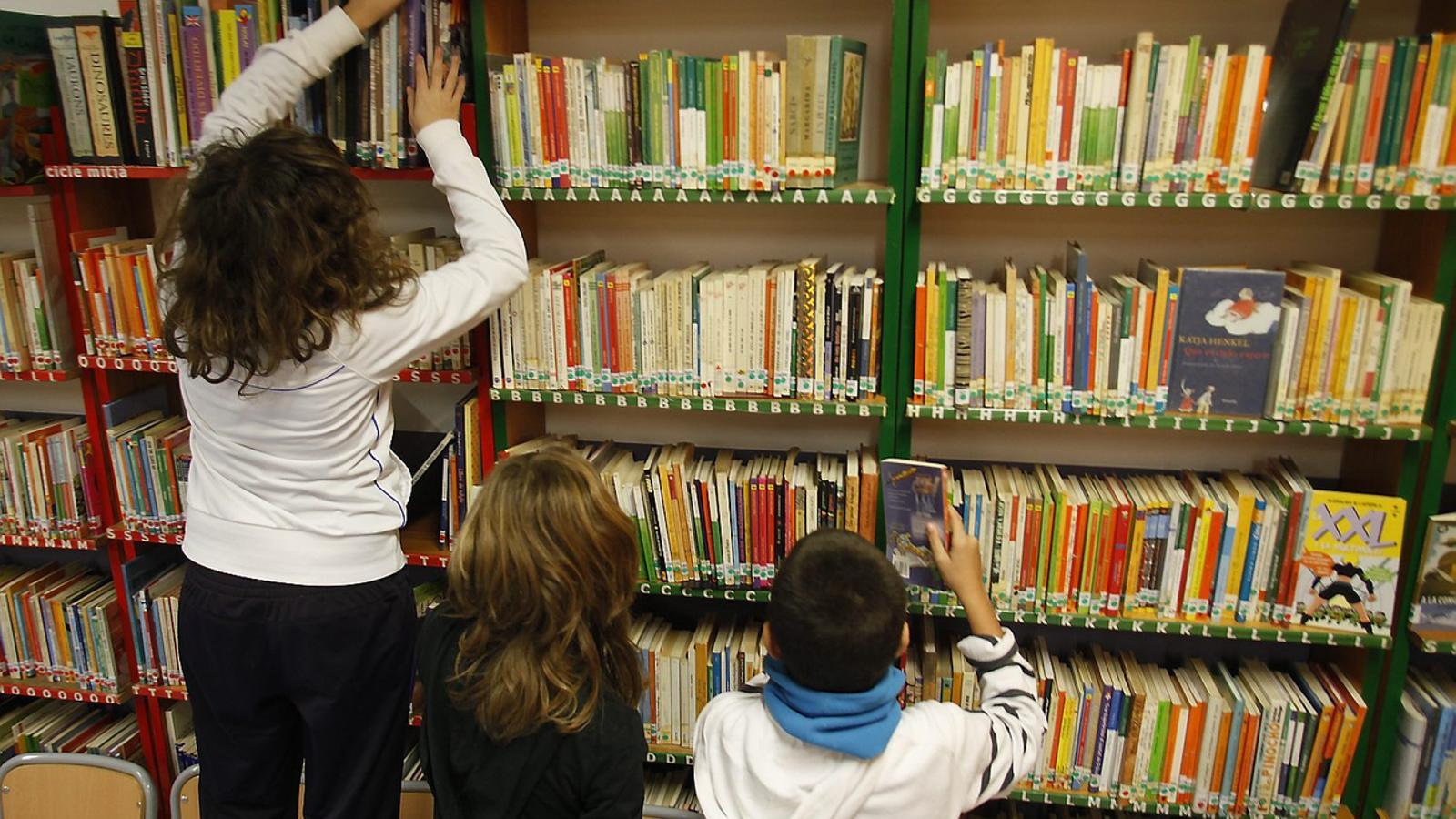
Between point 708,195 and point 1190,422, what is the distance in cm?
121

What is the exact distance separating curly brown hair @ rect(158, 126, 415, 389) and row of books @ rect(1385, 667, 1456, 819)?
256 centimetres

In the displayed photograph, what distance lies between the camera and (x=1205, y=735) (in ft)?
A: 7.51

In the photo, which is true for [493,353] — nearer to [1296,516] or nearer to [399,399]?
[399,399]

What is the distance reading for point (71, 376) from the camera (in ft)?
8.66

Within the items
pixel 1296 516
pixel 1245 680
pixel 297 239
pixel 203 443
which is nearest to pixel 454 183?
pixel 297 239

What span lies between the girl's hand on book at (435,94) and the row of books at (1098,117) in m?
1.05

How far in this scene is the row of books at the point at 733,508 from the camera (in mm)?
2309

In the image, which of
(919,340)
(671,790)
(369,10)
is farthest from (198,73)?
(671,790)

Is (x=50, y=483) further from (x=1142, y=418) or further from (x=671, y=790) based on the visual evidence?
(x=1142, y=418)

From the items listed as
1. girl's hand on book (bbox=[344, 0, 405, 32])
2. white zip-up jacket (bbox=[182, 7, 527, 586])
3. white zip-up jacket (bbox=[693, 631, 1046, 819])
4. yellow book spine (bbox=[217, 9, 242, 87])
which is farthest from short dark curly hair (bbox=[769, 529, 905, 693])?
yellow book spine (bbox=[217, 9, 242, 87])

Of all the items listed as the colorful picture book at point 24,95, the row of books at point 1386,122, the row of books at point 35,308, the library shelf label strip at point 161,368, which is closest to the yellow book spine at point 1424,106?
the row of books at point 1386,122

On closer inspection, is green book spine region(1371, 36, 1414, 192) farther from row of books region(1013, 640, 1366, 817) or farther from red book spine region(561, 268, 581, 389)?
red book spine region(561, 268, 581, 389)

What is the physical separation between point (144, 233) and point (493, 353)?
4.43 ft

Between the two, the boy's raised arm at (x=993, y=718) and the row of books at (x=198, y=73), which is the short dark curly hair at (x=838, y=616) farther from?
the row of books at (x=198, y=73)
